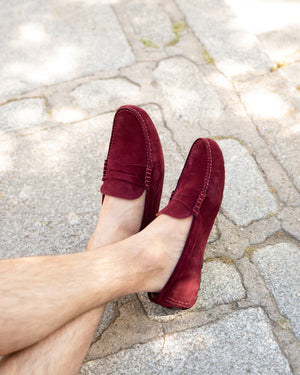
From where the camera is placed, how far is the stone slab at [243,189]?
1.66 m

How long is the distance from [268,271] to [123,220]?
60cm

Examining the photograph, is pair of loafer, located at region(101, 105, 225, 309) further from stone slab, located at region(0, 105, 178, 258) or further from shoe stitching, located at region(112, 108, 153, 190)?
stone slab, located at region(0, 105, 178, 258)

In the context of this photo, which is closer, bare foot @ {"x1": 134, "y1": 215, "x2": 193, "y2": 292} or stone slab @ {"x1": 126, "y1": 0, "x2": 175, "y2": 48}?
bare foot @ {"x1": 134, "y1": 215, "x2": 193, "y2": 292}

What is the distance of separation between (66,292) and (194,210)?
1.82 feet

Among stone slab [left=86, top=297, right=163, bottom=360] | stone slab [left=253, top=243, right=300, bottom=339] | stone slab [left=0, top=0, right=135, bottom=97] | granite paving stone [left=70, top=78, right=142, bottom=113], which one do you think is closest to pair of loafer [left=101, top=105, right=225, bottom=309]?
stone slab [left=86, top=297, right=163, bottom=360]

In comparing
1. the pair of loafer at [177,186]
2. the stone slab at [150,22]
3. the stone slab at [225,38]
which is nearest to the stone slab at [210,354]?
the pair of loafer at [177,186]

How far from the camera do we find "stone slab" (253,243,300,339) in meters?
1.42

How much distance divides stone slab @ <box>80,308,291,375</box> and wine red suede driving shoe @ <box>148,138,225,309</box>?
0.14 meters

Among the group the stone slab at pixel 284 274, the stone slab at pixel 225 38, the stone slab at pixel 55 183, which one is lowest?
the stone slab at pixel 55 183

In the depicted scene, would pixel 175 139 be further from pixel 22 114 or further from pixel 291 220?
pixel 22 114

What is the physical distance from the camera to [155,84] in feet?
6.84

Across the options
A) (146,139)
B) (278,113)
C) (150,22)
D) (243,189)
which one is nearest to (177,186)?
(146,139)

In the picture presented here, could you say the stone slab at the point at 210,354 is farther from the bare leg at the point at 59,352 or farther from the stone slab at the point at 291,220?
the stone slab at the point at 291,220

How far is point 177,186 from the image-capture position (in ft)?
5.11
